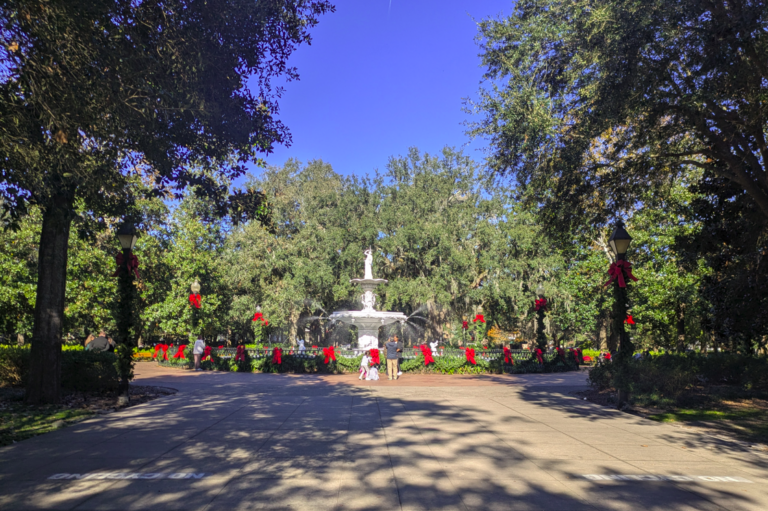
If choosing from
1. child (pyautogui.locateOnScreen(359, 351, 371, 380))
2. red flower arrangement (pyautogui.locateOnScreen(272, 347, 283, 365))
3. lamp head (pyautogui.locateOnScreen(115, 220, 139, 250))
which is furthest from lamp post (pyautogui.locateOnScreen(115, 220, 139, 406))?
red flower arrangement (pyautogui.locateOnScreen(272, 347, 283, 365))

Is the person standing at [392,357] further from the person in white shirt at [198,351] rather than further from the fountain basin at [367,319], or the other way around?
the person in white shirt at [198,351]

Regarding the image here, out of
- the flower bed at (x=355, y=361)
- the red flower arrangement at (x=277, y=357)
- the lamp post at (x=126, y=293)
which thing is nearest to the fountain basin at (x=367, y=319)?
the flower bed at (x=355, y=361)

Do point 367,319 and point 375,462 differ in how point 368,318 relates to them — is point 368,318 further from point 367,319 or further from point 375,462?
point 375,462

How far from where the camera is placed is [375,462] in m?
6.30

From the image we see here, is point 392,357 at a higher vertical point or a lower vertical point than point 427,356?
higher

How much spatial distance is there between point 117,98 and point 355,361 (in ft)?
47.1

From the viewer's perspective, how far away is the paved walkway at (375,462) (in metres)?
4.96

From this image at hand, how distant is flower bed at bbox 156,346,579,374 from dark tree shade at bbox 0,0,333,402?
9887mm

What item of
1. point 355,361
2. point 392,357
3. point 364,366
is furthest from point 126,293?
point 355,361

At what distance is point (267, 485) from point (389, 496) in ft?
4.46

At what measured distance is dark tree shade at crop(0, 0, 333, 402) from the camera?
722 cm

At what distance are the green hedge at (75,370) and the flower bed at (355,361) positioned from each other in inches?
333

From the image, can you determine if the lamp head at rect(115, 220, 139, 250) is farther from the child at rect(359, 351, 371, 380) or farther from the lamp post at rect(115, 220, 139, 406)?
the child at rect(359, 351, 371, 380)

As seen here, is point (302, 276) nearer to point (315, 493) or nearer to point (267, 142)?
point (267, 142)
